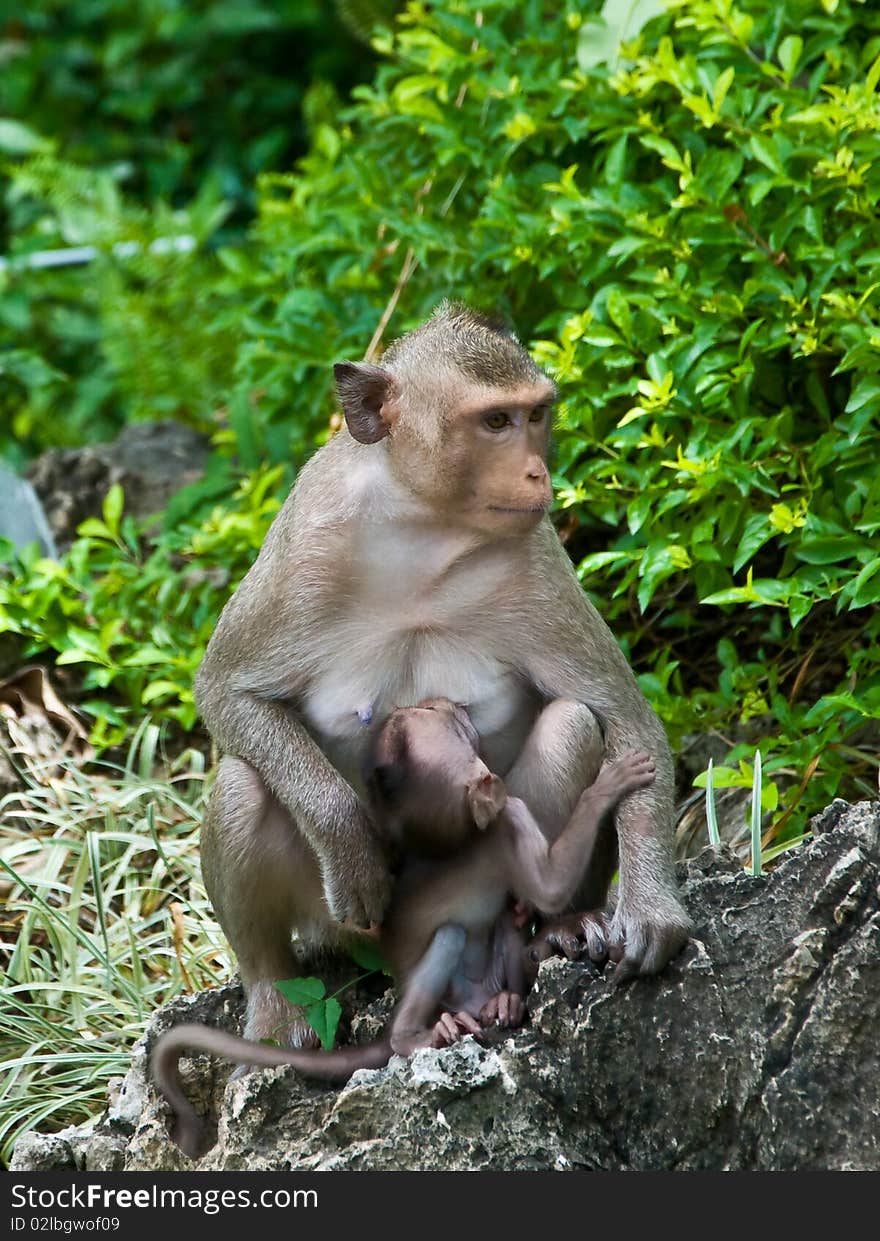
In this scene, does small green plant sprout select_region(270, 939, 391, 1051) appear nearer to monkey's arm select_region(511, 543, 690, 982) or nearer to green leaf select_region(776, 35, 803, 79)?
monkey's arm select_region(511, 543, 690, 982)

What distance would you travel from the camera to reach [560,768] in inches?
158

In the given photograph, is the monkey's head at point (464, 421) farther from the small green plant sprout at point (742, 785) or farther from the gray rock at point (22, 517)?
the gray rock at point (22, 517)

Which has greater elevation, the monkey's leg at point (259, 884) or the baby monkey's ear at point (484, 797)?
the baby monkey's ear at point (484, 797)

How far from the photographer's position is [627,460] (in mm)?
5598

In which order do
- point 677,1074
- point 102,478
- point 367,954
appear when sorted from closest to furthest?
point 677,1074 → point 367,954 → point 102,478

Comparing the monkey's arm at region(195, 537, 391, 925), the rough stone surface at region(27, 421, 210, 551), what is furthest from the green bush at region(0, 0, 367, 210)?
the monkey's arm at region(195, 537, 391, 925)

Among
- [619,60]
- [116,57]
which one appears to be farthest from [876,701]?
[116,57]

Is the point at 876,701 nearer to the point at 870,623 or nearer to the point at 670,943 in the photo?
the point at 870,623

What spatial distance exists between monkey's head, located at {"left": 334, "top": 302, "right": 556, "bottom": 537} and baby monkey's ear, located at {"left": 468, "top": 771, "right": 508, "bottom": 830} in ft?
1.95

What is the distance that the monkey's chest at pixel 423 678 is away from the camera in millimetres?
4203

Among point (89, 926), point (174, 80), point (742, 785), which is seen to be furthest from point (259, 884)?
point (174, 80)

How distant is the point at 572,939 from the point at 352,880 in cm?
54

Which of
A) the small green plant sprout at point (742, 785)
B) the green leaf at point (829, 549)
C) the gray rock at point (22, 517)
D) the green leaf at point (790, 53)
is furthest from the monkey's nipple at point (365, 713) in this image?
the gray rock at point (22, 517)

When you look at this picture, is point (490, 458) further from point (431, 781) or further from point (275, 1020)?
point (275, 1020)
